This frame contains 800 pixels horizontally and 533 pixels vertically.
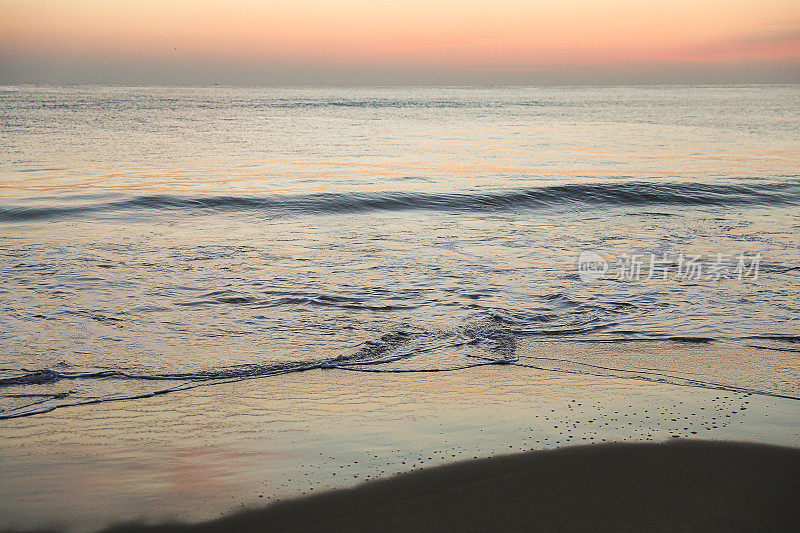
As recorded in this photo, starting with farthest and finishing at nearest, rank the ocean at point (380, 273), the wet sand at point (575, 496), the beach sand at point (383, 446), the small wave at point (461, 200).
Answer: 1. the small wave at point (461, 200)
2. the ocean at point (380, 273)
3. the beach sand at point (383, 446)
4. the wet sand at point (575, 496)

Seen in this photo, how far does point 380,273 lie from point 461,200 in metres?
8.06

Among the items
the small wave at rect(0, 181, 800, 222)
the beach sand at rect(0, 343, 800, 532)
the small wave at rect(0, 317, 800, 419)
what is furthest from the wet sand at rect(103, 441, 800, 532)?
the small wave at rect(0, 181, 800, 222)

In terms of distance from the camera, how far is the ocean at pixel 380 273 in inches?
226

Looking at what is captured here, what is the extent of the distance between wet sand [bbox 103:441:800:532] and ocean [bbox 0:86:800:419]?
4.55 ft

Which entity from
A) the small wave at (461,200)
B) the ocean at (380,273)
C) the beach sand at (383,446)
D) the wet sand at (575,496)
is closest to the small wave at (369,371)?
the ocean at (380,273)

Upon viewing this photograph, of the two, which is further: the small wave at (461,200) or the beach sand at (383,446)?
the small wave at (461,200)

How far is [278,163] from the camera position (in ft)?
78.6

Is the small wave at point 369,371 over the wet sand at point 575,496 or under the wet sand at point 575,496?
under

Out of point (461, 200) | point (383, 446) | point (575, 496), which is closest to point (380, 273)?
point (383, 446)

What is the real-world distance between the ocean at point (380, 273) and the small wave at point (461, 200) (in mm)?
101

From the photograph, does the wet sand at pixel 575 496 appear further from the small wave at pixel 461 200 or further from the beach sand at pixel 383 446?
the small wave at pixel 461 200

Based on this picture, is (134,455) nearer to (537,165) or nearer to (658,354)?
(658,354)

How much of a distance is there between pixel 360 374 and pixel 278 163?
1940 cm

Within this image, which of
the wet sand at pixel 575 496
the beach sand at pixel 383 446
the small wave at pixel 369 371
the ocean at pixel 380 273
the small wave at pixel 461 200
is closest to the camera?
the wet sand at pixel 575 496
